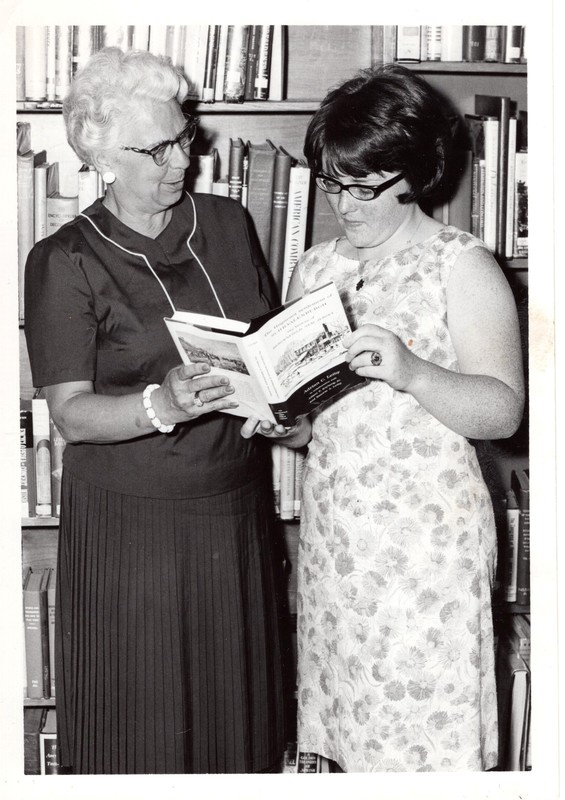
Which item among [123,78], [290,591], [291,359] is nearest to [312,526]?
[291,359]

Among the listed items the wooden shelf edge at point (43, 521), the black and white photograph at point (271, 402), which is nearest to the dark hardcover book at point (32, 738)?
the black and white photograph at point (271, 402)

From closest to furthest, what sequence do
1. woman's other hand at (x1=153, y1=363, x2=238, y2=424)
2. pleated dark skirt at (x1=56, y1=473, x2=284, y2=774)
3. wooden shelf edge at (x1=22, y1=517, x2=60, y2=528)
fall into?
woman's other hand at (x1=153, y1=363, x2=238, y2=424)
pleated dark skirt at (x1=56, y1=473, x2=284, y2=774)
wooden shelf edge at (x1=22, y1=517, x2=60, y2=528)

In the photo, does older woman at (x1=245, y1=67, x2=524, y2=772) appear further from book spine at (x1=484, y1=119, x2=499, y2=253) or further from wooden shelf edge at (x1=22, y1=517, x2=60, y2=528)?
wooden shelf edge at (x1=22, y1=517, x2=60, y2=528)

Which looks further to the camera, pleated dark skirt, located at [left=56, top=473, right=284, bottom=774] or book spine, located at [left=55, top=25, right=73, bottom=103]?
book spine, located at [left=55, top=25, right=73, bottom=103]

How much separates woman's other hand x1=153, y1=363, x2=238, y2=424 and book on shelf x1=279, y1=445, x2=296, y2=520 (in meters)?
0.55

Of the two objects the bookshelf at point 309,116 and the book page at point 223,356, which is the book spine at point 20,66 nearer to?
the bookshelf at point 309,116

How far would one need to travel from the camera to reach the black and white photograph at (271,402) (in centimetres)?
143

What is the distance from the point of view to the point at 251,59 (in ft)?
5.87

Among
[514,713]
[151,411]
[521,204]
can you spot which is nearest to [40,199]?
[151,411]

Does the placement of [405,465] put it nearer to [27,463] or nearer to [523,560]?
[523,560]

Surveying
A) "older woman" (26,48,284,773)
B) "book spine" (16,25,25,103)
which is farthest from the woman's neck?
"book spine" (16,25,25,103)

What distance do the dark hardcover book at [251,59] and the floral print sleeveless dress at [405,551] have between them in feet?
1.59

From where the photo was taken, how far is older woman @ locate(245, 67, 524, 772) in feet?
4.66

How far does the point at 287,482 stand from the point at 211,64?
90cm
